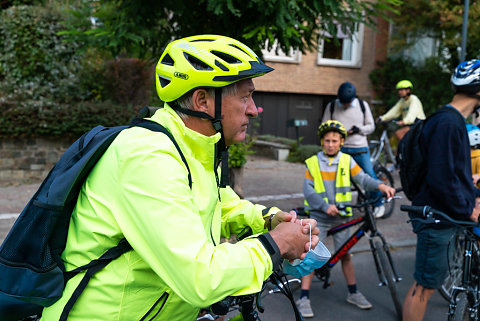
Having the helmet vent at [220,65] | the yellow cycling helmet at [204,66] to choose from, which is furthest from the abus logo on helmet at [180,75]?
the helmet vent at [220,65]

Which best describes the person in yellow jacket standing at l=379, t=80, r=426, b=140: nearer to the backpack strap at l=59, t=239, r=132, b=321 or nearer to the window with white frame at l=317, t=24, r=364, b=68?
the backpack strap at l=59, t=239, r=132, b=321

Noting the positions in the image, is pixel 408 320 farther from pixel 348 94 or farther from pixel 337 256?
pixel 348 94

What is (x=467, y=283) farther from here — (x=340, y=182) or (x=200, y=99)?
(x=200, y=99)

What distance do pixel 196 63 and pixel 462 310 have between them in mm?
2817

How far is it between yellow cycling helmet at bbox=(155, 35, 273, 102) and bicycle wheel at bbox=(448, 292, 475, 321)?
260 cm

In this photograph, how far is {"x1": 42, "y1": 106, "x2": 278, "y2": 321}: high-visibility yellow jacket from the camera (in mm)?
1396

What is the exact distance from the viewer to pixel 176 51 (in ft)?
5.75

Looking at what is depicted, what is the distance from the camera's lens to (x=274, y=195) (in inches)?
340

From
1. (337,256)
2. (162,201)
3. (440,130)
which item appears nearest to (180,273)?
(162,201)

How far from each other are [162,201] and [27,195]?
7.38m

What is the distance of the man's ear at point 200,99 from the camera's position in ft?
5.71

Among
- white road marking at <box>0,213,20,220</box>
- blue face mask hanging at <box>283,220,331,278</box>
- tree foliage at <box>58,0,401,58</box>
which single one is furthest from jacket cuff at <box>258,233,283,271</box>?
white road marking at <box>0,213,20,220</box>

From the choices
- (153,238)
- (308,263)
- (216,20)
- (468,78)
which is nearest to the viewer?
(153,238)

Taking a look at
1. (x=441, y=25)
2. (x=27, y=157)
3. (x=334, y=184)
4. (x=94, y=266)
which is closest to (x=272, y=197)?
(x=334, y=184)
